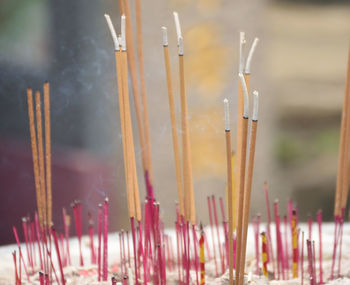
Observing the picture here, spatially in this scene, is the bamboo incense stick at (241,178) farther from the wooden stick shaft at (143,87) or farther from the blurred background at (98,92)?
the blurred background at (98,92)

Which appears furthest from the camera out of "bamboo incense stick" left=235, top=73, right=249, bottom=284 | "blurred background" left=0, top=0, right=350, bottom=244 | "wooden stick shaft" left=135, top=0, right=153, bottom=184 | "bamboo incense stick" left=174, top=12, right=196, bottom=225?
"blurred background" left=0, top=0, right=350, bottom=244

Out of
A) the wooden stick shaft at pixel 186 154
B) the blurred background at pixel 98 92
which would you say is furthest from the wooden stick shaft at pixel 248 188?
the blurred background at pixel 98 92

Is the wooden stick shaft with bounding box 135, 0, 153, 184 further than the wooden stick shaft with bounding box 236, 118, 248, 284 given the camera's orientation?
Yes

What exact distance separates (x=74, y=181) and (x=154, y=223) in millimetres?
540

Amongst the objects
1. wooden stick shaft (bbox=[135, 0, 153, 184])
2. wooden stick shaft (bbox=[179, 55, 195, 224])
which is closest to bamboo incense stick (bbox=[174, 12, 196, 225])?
wooden stick shaft (bbox=[179, 55, 195, 224])

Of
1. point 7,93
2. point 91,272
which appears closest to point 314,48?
point 7,93

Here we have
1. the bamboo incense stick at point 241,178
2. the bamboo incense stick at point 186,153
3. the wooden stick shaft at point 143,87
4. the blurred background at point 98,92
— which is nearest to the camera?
the bamboo incense stick at point 241,178

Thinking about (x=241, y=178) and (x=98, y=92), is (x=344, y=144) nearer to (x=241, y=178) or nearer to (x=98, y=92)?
(x=241, y=178)

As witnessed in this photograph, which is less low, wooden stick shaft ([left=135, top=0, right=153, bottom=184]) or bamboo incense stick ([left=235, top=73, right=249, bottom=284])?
wooden stick shaft ([left=135, top=0, right=153, bottom=184])

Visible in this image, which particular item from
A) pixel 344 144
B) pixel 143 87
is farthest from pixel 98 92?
pixel 344 144

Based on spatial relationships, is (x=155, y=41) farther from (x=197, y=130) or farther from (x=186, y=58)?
(x=197, y=130)

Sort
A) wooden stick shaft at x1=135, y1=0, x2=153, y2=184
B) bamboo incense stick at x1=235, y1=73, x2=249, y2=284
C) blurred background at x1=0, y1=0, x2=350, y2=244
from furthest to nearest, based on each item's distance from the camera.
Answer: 1. blurred background at x1=0, y1=0, x2=350, y2=244
2. wooden stick shaft at x1=135, y1=0, x2=153, y2=184
3. bamboo incense stick at x1=235, y1=73, x2=249, y2=284

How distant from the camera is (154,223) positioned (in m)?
0.72

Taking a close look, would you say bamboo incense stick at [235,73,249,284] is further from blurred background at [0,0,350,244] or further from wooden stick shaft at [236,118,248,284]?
blurred background at [0,0,350,244]
